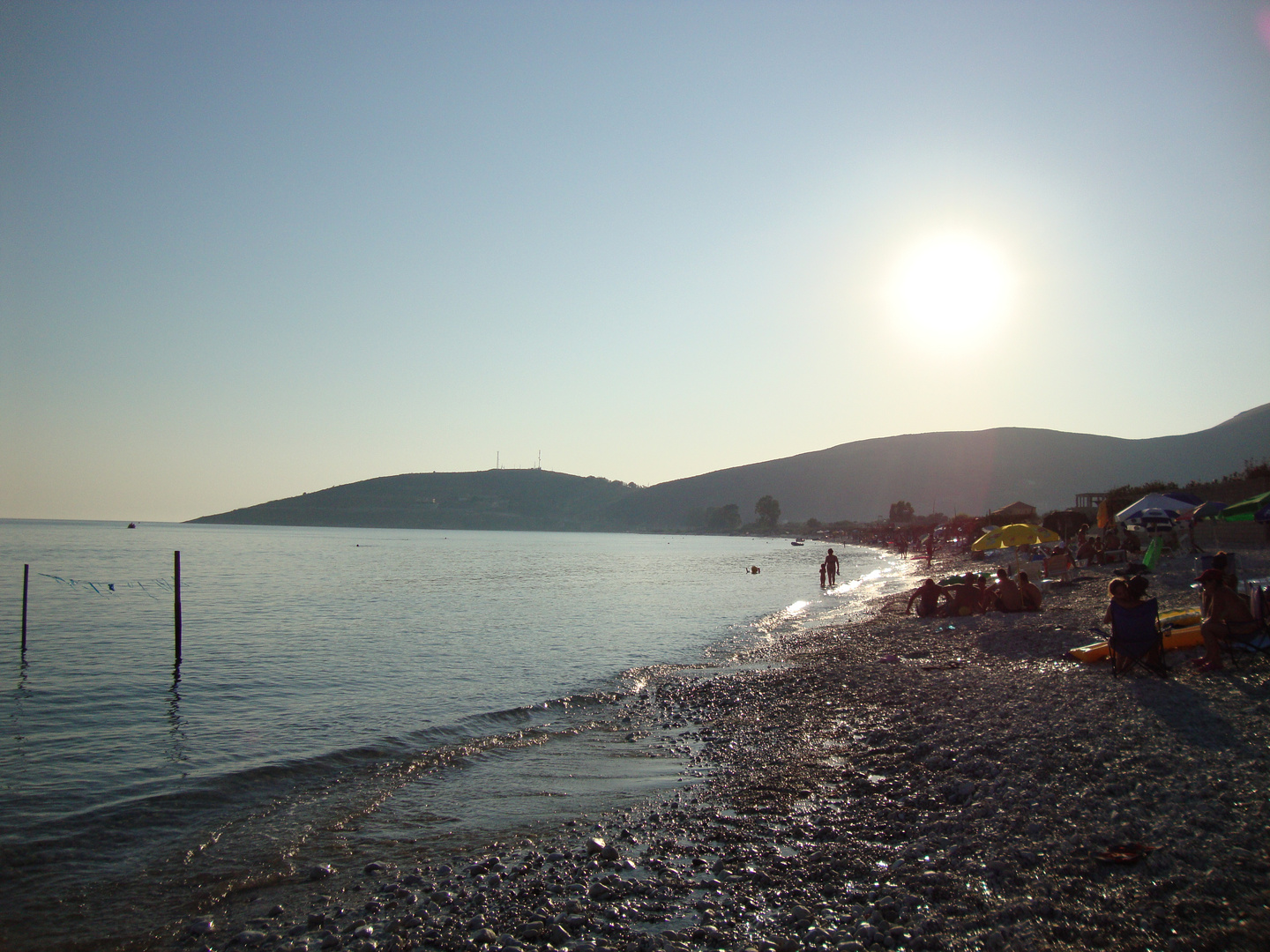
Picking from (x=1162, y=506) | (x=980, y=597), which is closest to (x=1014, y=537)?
(x=980, y=597)

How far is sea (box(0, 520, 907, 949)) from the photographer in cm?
772

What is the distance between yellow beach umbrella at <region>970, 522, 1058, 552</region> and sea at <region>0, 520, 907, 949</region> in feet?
20.3

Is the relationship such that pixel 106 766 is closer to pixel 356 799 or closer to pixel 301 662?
pixel 356 799

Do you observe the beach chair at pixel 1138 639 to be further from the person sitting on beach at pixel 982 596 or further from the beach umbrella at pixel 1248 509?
the person sitting on beach at pixel 982 596

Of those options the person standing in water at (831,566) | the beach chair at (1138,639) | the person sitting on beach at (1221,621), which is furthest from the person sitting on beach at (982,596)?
the person standing in water at (831,566)

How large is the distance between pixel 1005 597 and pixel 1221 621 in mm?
10977

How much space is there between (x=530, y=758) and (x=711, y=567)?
57188 mm

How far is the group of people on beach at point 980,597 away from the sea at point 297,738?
4.68 metres

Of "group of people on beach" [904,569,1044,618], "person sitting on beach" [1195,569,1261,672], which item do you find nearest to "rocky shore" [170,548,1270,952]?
"person sitting on beach" [1195,569,1261,672]

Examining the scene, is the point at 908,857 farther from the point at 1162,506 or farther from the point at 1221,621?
the point at 1162,506

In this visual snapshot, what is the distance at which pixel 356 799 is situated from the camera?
9508mm

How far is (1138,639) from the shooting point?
10617 mm

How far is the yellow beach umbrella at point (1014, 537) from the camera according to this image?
2372cm

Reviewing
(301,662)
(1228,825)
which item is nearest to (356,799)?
(1228,825)
